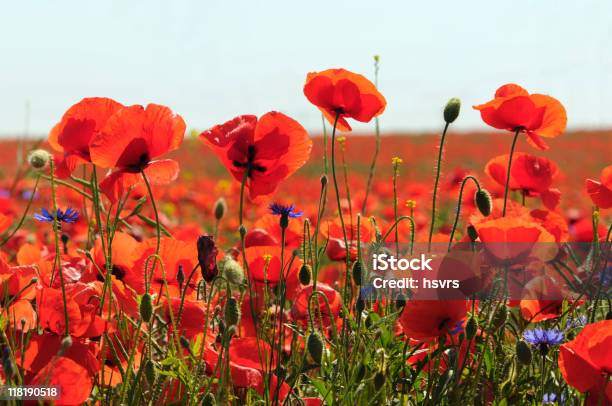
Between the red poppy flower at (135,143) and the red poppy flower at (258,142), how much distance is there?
7cm

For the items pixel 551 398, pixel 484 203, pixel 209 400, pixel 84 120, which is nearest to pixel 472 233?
pixel 484 203

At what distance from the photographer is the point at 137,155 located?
52.9 inches

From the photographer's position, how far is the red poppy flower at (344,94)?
1.43 meters

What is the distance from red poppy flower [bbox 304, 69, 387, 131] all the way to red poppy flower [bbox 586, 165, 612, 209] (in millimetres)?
449

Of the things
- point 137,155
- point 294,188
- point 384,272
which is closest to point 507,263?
point 384,272

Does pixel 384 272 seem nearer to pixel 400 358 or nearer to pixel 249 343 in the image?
pixel 400 358

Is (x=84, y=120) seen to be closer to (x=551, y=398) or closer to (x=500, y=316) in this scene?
(x=500, y=316)

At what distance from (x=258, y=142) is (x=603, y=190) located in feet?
2.23

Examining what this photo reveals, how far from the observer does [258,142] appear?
1379 millimetres

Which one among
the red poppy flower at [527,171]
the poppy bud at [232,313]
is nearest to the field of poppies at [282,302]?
the poppy bud at [232,313]

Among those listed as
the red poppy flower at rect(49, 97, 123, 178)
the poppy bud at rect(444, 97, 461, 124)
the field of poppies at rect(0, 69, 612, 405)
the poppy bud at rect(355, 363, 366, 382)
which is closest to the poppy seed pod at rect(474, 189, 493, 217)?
the field of poppies at rect(0, 69, 612, 405)

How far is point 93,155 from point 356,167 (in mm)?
14299

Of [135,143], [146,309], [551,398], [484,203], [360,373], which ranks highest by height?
[135,143]

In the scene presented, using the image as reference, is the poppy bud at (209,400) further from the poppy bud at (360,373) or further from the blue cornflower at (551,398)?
the blue cornflower at (551,398)
